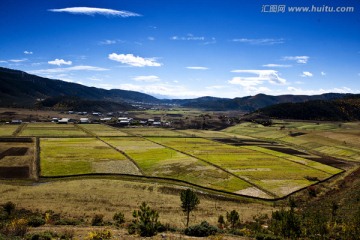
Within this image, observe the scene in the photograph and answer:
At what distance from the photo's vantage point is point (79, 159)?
85.3 metres

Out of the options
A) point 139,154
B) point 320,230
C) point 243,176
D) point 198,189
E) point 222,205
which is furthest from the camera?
point 139,154

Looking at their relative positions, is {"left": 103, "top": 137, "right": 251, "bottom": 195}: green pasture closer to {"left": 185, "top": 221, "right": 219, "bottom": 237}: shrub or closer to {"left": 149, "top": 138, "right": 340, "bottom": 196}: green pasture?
{"left": 149, "top": 138, "right": 340, "bottom": 196}: green pasture

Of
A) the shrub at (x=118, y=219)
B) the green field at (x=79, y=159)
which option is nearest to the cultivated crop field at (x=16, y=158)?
the green field at (x=79, y=159)

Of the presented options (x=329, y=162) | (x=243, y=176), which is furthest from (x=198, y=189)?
(x=329, y=162)

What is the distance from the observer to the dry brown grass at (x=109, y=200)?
159 ft

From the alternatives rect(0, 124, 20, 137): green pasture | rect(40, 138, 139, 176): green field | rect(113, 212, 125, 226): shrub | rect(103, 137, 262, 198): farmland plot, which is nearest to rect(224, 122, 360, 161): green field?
rect(103, 137, 262, 198): farmland plot

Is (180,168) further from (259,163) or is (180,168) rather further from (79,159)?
(79,159)

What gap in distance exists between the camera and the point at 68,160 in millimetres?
83500

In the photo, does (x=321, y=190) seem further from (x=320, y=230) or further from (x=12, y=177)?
(x=12, y=177)

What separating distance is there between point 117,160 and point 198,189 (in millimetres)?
30569

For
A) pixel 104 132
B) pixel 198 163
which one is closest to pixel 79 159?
pixel 198 163

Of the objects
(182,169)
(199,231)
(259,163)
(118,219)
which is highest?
(199,231)

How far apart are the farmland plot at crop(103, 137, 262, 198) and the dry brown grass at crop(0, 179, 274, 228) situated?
7705 mm

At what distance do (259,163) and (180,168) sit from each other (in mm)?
25981
